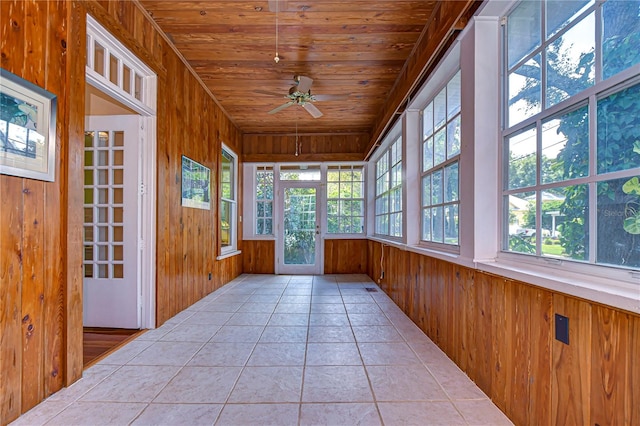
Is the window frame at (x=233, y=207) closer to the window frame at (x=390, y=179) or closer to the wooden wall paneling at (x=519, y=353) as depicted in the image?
the window frame at (x=390, y=179)

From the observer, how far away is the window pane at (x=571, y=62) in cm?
112

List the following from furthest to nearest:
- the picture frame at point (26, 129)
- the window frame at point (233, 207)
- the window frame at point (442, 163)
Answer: the window frame at point (233, 207) → the window frame at point (442, 163) → the picture frame at point (26, 129)

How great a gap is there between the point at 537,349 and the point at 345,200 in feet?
14.8

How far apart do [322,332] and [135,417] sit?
4.77 ft

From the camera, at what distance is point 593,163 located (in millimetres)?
1083

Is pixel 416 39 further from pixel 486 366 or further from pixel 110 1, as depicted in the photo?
pixel 486 366

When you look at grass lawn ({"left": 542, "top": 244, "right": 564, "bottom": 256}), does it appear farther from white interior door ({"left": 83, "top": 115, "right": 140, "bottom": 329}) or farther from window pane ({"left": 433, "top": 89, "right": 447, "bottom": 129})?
white interior door ({"left": 83, "top": 115, "right": 140, "bottom": 329})

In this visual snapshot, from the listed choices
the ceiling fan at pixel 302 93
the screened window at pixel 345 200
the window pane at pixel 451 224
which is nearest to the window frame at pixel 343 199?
the screened window at pixel 345 200

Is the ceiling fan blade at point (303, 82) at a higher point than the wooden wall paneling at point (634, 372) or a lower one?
higher

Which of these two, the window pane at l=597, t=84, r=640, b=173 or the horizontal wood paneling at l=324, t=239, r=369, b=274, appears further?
the horizontal wood paneling at l=324, t=239, r=369, b=274

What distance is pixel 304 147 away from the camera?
5582 mm

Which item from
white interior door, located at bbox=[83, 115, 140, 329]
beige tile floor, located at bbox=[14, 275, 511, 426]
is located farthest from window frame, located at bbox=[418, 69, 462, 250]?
white interior door, located at bbox=[83, 115, 140, 329]

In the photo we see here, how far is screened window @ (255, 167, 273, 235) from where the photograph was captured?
18.6 ft

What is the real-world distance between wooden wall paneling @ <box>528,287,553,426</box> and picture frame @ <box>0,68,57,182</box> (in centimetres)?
257
